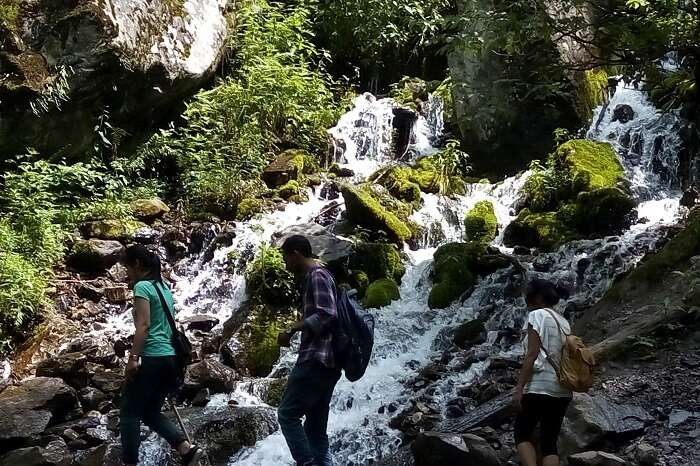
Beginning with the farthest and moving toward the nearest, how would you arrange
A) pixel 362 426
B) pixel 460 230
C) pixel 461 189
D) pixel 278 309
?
1. pixel 461 189
2. pixel 460 230
3. pixel 278 309
4. pixel 362 426

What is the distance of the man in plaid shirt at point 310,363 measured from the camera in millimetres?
4199

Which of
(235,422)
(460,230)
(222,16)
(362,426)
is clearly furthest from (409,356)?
(222,16)

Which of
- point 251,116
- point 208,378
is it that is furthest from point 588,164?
point 208,378

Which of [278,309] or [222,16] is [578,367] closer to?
[278,309]

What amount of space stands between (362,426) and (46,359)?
4.28 meters

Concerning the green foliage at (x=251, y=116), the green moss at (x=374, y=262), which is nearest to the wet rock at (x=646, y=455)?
the green moss at (x=374, y=262)

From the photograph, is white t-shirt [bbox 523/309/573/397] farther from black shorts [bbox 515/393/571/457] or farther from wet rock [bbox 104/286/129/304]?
wet rock [bbox 104/286/129/304]

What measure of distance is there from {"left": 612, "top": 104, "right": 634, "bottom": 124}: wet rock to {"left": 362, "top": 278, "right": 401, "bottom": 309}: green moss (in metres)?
6.63

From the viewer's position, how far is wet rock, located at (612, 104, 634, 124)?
1377 centimetres

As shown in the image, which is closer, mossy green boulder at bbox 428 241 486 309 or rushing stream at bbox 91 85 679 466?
rushing stream at bbox 91 85 679 466

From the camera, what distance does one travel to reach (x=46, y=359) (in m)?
Result: 8.80

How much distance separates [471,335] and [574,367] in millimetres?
4768

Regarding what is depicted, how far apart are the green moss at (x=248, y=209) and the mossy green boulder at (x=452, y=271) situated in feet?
10.9

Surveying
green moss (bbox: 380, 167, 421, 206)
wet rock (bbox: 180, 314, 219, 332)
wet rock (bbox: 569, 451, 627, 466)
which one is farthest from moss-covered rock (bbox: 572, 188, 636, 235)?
wet rock (bbox: 569, 451, 627, 466)
